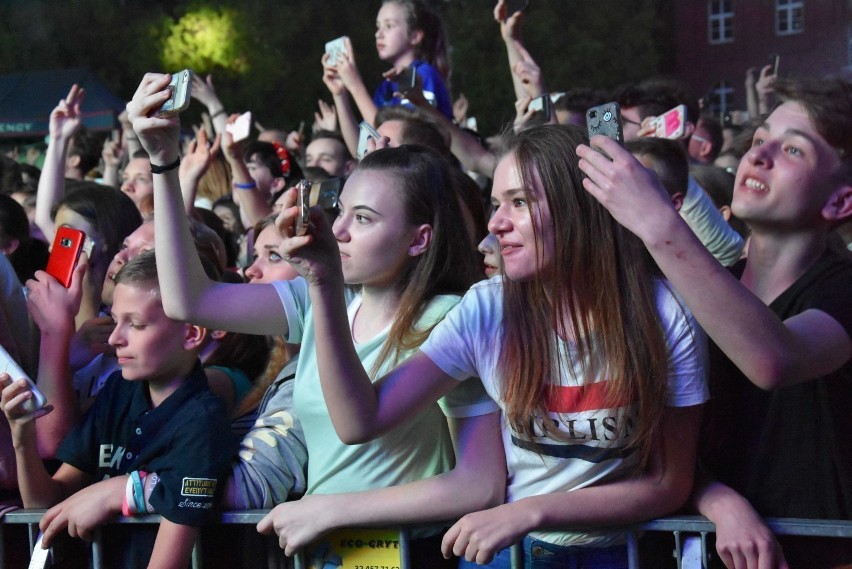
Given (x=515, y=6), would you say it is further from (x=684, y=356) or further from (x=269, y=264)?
(x=684, y=356)

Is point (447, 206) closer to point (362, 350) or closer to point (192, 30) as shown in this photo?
point (362, 350)

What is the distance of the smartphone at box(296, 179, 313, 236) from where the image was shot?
6.06 feet

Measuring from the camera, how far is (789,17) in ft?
48.6

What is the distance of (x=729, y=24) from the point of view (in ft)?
57.4

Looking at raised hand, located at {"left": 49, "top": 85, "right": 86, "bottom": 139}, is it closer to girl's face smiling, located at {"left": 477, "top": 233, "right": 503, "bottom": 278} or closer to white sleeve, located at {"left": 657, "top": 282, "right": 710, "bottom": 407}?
girl's face smiling, located at {"left": 477, "top": 233, "right": 503, "bottom": 278}

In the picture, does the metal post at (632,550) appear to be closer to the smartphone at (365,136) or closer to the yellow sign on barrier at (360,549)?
the yellow sign on barrier at (360,549)

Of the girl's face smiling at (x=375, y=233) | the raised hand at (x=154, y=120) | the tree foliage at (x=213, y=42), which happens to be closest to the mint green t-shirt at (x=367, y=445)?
the girl's face smiling at (x=375, y=233)

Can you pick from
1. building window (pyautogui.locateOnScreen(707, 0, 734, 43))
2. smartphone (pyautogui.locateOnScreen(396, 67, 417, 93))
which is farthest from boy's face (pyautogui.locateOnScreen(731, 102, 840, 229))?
building window (pyautogui.locateOnScreen(707, 0, 734, 43))

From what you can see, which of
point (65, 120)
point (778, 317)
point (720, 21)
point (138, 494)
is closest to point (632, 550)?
point (778, 317)

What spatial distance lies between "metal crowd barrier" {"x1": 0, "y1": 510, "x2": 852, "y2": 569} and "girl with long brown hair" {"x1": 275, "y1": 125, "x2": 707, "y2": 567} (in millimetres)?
36

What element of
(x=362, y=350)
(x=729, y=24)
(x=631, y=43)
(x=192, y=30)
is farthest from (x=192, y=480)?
(x=192, y=30)

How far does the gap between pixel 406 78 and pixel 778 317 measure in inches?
134

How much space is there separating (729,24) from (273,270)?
1596 centimetres

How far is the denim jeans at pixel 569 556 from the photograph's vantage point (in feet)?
7.09
